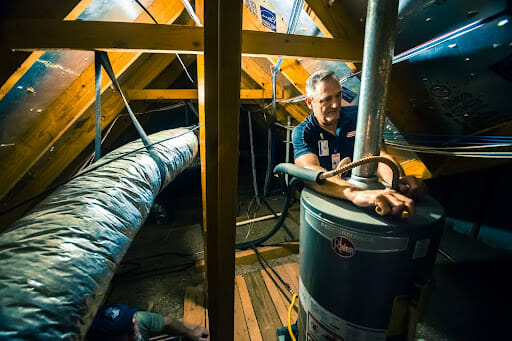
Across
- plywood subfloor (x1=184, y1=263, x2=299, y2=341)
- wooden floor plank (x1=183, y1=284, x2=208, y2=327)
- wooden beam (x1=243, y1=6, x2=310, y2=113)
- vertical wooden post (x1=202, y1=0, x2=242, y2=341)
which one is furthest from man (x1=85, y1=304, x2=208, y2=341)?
wooden beam (x1=243, y1=6, x2=310, y2=113)

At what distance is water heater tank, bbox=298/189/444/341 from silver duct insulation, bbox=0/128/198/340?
722 mm

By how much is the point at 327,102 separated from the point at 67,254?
4.52 feet

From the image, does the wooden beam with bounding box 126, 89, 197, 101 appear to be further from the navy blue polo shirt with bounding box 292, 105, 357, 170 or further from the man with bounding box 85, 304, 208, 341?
the man with bounding box 85, 304, 208, 341

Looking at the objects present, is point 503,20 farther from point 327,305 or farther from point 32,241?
point 32,241

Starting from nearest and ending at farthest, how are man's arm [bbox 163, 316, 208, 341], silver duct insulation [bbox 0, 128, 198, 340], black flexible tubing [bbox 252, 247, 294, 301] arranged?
silver duct insulation [bbox 0, 128, 198, 340], man's arm [bbox 163, 316, 208, 341], black flexible tubing [bbox 252, 247, 294, 301]

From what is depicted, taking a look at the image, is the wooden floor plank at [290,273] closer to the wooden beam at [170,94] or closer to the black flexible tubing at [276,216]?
the black flexible tubing at [276,216]

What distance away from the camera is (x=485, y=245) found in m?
2.42

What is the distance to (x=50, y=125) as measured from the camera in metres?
1.62

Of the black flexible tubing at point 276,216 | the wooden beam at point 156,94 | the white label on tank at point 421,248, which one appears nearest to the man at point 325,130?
the white label on tank at point 421,248

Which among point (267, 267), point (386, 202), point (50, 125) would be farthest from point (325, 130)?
point (50, 125)

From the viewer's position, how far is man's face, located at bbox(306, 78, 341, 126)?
1295mm

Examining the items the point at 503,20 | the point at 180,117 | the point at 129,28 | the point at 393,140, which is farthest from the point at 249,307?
the point at 180,117

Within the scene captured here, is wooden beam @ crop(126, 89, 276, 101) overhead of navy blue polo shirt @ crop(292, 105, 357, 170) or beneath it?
overhead

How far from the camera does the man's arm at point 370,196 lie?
0.67 m
